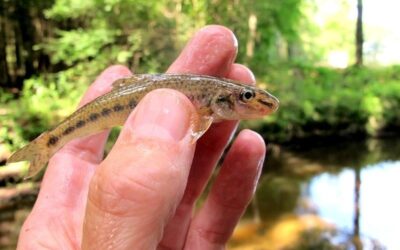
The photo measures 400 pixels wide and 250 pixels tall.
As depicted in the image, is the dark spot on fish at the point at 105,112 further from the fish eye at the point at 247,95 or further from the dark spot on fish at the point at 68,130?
the fish eye at the point at 247,95

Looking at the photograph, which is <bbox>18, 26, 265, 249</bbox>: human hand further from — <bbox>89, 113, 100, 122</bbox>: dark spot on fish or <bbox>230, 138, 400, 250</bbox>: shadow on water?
<bbox>230, 138, 400, 250</bbox>: shadow on water

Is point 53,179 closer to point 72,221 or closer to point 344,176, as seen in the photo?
point 72,221

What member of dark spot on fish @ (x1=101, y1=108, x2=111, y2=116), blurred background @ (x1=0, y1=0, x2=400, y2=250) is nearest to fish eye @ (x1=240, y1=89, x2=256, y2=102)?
dark spot on fish @ (x1=101, y1=108, x2=111, y2=116)

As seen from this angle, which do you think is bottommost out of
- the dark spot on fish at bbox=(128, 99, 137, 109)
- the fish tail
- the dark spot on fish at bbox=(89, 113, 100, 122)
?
the fish tail

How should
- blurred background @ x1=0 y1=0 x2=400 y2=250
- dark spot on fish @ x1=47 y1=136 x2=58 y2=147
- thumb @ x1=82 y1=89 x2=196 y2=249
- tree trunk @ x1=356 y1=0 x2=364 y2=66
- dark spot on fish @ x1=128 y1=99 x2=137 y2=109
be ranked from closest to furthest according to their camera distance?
thumb @ x1=82 y1=89 x2=196 y2=249, dark spot on fish @ x1=128 y1=99 x2=137 y2=109, dark spot on fish @ x1=47 y1=136 x2=58 y2=147, blurred background @ x1=0 y1=0 x2=400 y2=250, tree trunk @ x1=356 y1=0 x2=364 y2=66

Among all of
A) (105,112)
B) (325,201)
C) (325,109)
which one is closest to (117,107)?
(105,112)

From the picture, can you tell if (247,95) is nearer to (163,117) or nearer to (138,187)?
(163,117)

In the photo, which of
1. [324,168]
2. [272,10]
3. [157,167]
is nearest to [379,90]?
[272,10]
